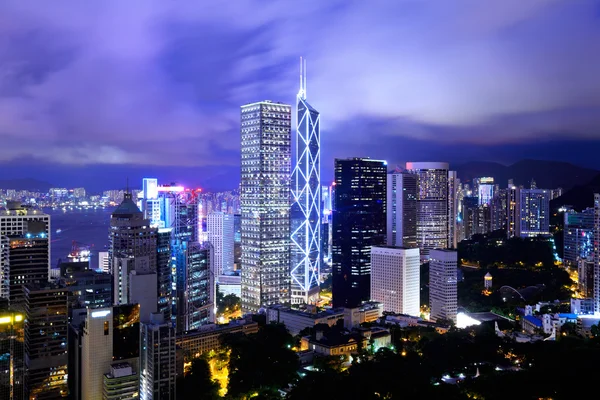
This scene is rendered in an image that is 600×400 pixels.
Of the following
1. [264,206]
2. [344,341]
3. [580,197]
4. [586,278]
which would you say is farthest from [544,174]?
[344,341]

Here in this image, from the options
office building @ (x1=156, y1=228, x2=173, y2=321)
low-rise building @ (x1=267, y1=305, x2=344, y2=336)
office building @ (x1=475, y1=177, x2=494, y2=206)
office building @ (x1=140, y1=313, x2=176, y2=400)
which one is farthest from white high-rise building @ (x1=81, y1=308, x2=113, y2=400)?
office building @ (x1=475, y1=177, x2=494, y2=206)

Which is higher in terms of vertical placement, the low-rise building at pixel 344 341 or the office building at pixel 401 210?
the office building at pixel 401 210

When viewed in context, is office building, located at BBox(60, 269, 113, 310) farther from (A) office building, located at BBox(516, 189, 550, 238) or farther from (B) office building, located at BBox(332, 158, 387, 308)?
(A) office building, located at BBox(516, 189, 550, 238)

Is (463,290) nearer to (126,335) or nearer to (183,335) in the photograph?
(183,335)

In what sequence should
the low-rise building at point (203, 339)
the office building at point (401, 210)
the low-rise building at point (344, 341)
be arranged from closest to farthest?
1. the low-rise building at point (203, 339)
2. the low-rise building at point (344, 341)
3. the office building at point (401, 210)

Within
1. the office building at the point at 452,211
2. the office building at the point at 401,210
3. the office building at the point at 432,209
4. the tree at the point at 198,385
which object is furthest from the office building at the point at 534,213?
the tree at the point at 198,385

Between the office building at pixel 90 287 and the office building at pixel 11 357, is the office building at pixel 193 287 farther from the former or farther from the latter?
the office building at pixel 11 357
